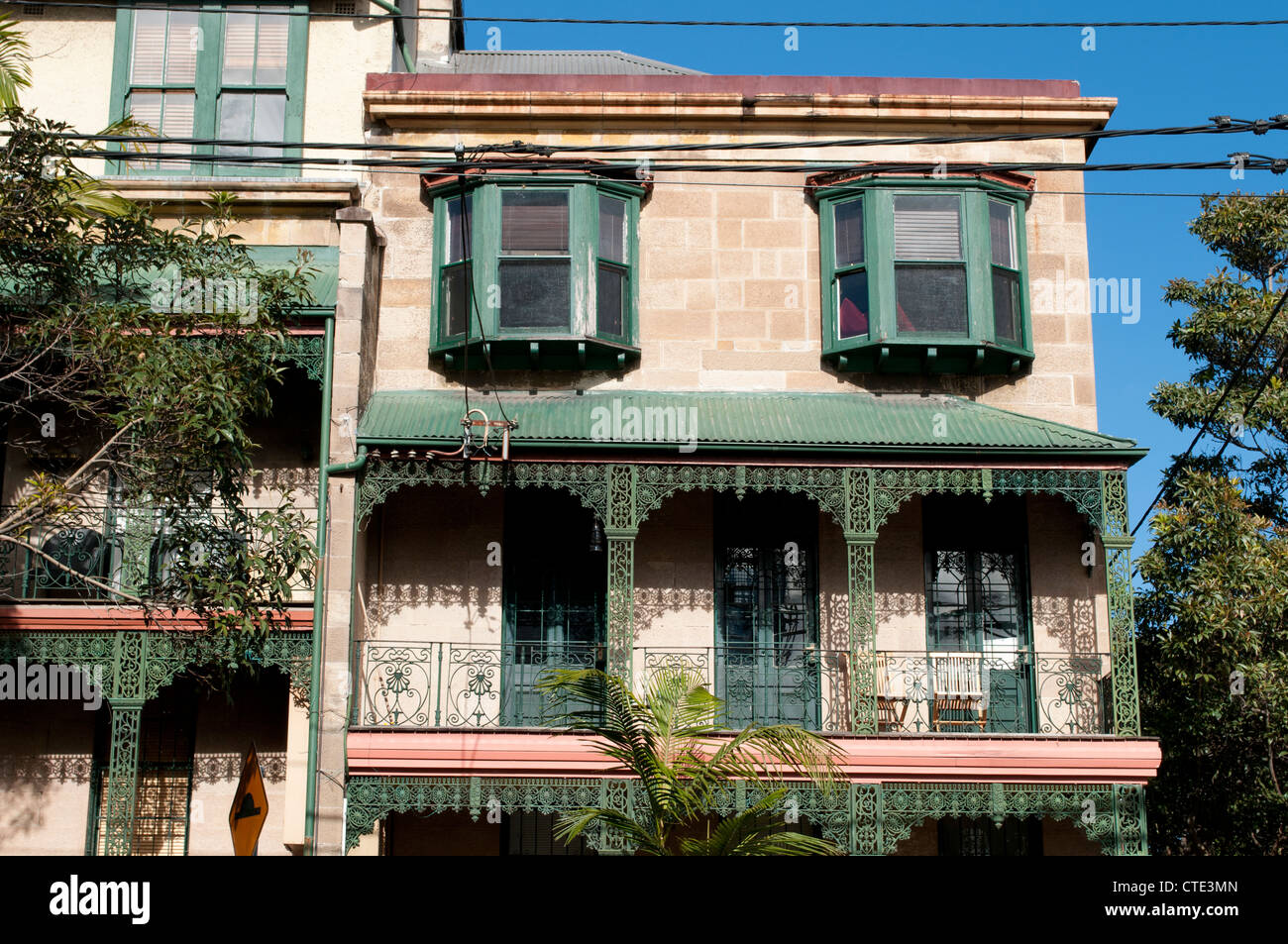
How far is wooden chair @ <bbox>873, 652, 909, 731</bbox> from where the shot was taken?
16.4 meters

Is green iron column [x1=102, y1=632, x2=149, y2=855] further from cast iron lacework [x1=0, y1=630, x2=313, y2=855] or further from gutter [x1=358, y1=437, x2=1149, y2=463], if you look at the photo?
gutter [x1=358, y1=437, x2=1149, y2=463]

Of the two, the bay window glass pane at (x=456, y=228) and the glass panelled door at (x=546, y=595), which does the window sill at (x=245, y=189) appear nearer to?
the bay window glass pane at (x=456, y=228)

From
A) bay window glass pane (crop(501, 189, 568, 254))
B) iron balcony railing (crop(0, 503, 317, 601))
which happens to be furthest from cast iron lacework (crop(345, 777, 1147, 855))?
bay window glass pane (crop(501, 189, 568, 254))

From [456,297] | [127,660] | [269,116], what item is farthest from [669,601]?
[269,116]

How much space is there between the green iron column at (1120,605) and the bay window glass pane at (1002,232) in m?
3.30

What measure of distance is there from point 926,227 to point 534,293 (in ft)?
15.7

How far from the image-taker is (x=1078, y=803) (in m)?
15.8

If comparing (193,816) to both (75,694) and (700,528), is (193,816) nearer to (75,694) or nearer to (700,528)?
(75,694)

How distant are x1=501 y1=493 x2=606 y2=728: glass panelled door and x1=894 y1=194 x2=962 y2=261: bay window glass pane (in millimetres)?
5026

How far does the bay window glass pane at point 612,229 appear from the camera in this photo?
1812 centimetres

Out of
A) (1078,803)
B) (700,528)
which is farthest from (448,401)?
(1078,803)

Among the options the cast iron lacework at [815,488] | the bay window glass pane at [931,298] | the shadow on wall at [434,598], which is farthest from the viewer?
the bay window glass pane at [931,298]

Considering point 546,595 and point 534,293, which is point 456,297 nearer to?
point 534,293

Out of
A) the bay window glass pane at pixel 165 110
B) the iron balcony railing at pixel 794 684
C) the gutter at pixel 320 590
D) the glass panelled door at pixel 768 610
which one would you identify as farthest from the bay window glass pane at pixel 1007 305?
the bay window glass pane at pixel 165 110
